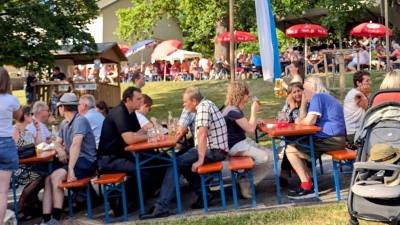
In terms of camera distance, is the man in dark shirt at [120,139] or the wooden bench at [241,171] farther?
the man in dark shirt at [120,139]

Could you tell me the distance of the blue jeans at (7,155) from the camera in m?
5.51

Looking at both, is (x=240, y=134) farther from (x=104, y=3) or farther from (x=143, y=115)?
(x=104, y=3)

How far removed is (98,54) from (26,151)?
40.3 feet

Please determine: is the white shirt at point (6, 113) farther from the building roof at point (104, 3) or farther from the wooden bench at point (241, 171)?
the building roof at point (104, 3)

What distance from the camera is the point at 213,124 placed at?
6340 mm

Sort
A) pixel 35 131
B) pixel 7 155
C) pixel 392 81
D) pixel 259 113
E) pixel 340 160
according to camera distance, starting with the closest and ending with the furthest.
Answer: pixel 7 155, pixel 392 81, pixel 340 160, pixel 35 131, pixel 259 113

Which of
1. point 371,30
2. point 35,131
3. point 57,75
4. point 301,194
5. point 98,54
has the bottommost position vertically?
point 301,194

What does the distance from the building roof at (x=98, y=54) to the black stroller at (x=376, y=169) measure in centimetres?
1330

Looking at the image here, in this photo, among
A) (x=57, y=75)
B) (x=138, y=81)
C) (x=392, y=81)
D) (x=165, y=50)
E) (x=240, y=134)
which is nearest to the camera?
(x=392, y=81)

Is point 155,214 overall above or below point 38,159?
below

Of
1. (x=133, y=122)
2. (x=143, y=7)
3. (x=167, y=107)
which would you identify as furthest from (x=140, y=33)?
(x=133, y=122)

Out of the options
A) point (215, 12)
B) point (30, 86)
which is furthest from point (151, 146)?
point (215, 12)

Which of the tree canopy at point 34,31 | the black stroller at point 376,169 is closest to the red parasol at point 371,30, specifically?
the tree canopy at point 34,31

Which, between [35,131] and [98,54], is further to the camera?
[98,54]
